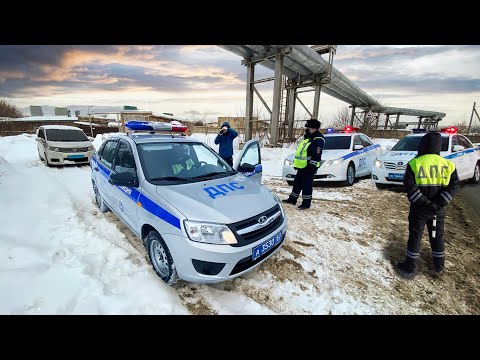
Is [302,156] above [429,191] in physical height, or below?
above

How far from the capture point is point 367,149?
23.6ft

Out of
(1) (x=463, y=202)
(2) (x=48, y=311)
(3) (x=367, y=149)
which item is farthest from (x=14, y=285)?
(3) (x=367, y=149)

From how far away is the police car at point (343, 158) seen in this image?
6062 mm

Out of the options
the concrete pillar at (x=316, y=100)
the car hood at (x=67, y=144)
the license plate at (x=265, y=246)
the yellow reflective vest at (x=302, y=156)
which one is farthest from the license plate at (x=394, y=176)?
the concrete pillar at (x=316, y=100)

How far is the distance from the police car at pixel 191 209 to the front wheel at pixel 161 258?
0.01 meters

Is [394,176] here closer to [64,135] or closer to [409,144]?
[409,144]

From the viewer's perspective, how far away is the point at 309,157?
4.39 metres

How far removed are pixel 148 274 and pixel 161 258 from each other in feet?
0.89

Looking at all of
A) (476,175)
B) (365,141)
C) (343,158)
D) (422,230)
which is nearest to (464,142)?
(476,175)

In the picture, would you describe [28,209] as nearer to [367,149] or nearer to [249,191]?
[249,191]

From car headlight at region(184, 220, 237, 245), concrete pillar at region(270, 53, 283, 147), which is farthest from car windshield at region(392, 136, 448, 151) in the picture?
concrete pillar at region(270, 53, 283, 147)

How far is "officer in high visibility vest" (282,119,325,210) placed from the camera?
14.1 feet
